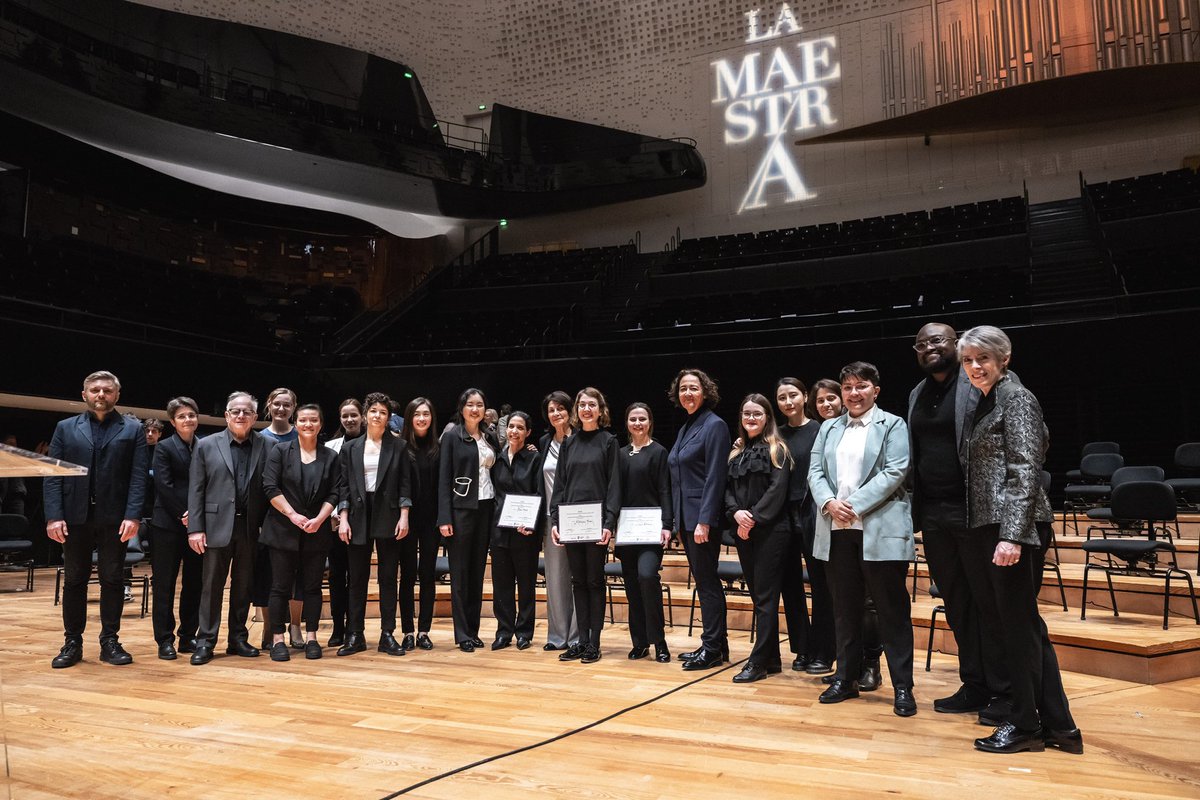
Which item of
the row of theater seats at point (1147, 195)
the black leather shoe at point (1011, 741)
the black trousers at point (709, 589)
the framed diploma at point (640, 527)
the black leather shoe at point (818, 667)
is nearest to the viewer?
the black leather shoe at point (1011, 741)

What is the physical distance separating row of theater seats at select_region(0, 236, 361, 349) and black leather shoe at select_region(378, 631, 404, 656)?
6876 millimetres

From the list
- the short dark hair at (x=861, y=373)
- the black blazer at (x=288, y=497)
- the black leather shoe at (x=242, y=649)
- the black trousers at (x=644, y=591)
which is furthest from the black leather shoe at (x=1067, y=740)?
the black leather shoe at (x=242, y=649)

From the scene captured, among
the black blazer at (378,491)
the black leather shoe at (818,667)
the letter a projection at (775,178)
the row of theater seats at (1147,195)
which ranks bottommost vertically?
the black leather shoe at (818,667)

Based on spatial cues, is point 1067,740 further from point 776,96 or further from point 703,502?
point 776,96

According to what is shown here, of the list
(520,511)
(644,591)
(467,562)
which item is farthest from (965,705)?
(467,562)

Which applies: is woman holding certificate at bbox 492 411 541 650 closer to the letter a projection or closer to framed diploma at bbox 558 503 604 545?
framed diploma at bbox 558 503 604 545

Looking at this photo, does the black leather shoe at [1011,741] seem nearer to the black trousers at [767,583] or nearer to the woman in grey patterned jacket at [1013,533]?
the woman in grey patterned jacket at [1013,533]

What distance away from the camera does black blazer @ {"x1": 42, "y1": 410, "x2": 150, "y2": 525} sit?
13.1 ft

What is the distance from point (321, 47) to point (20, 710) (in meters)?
14.3

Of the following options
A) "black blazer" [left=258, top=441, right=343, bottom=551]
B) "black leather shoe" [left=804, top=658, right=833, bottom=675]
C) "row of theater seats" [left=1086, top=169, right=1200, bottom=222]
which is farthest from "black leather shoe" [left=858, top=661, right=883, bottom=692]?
"row of theater seats" [left=1086, top=169, right=1200, bottom=222]

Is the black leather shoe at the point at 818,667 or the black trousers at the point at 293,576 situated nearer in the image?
the black leather shoe at the point at 818,667

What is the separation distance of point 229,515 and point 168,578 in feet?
1.53

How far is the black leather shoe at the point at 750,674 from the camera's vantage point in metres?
3.54

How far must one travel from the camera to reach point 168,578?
13.7 feet
